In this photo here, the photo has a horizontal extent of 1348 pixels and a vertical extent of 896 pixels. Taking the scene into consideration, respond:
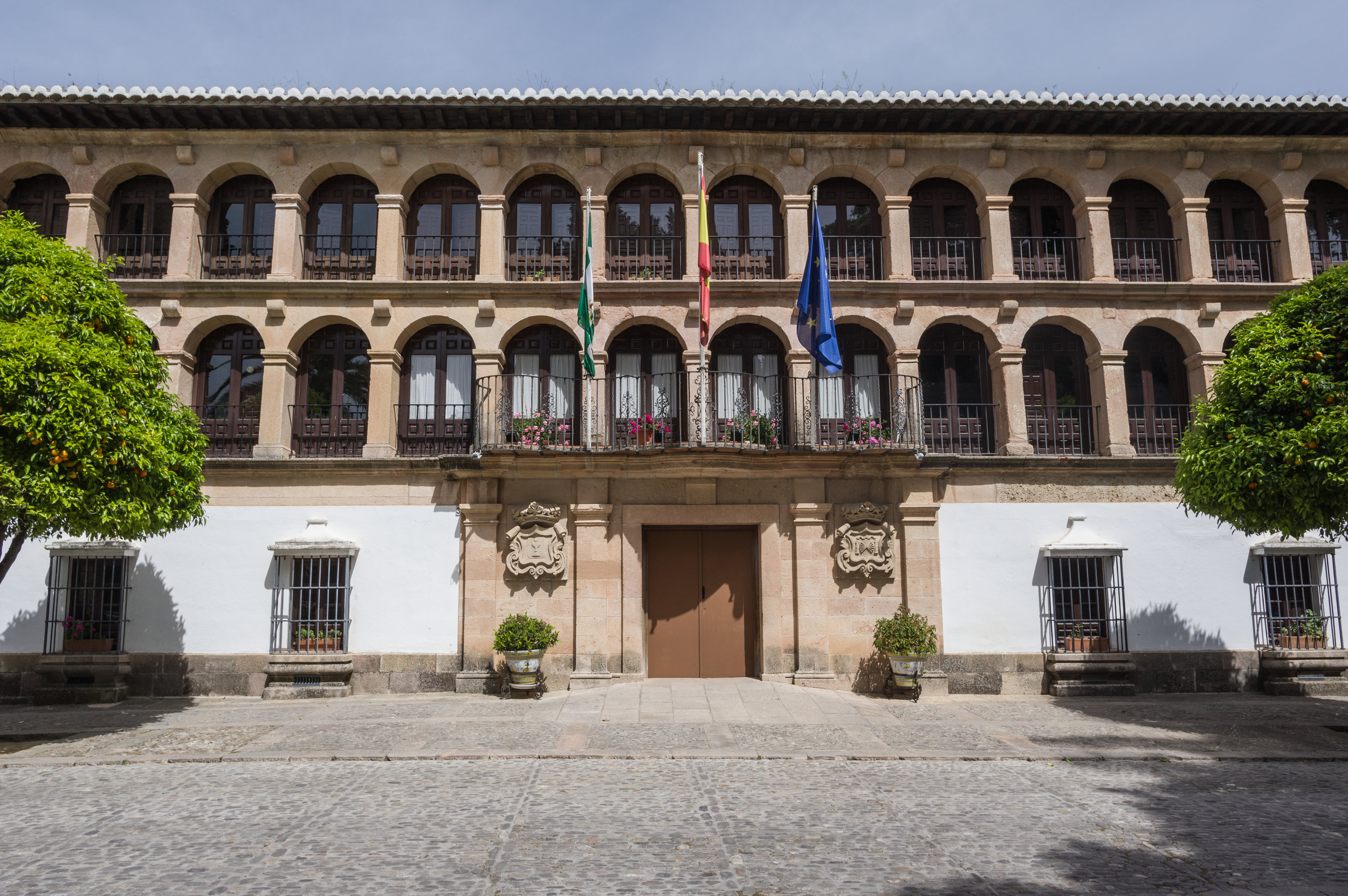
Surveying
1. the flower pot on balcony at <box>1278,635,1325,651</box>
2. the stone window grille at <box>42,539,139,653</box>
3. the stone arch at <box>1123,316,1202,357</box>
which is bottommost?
the flower pot on balcony at <box>1278,635,1325,651</box>

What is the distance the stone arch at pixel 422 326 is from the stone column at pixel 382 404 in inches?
9.1

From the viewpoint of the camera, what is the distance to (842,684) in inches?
602

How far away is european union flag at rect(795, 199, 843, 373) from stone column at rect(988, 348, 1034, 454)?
3804mm

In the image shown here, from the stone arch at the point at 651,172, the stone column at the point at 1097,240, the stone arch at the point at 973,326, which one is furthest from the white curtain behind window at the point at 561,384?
the stone column at the point at 1097,240

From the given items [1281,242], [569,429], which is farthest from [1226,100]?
[569,429]

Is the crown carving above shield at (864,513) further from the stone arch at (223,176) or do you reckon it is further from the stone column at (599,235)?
the stone arch at (223,176)

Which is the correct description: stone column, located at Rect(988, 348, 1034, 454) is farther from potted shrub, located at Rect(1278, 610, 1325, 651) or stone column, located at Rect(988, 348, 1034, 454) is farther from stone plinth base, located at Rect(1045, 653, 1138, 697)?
potted shrub, located at Rect(1278, 610, 1325, 651)

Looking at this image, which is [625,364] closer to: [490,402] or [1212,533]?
[490,402]

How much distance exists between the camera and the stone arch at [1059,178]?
55.8 ft

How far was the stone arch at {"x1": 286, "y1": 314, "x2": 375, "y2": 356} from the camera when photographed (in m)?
16.3

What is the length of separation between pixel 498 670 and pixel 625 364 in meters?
6.25

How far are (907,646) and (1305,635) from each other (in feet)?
24.4

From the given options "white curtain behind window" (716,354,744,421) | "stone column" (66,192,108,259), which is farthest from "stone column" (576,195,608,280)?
"stone column" (66,192,108,259)

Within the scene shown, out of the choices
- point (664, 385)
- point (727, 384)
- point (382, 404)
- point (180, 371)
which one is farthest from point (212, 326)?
point (727, 384)
